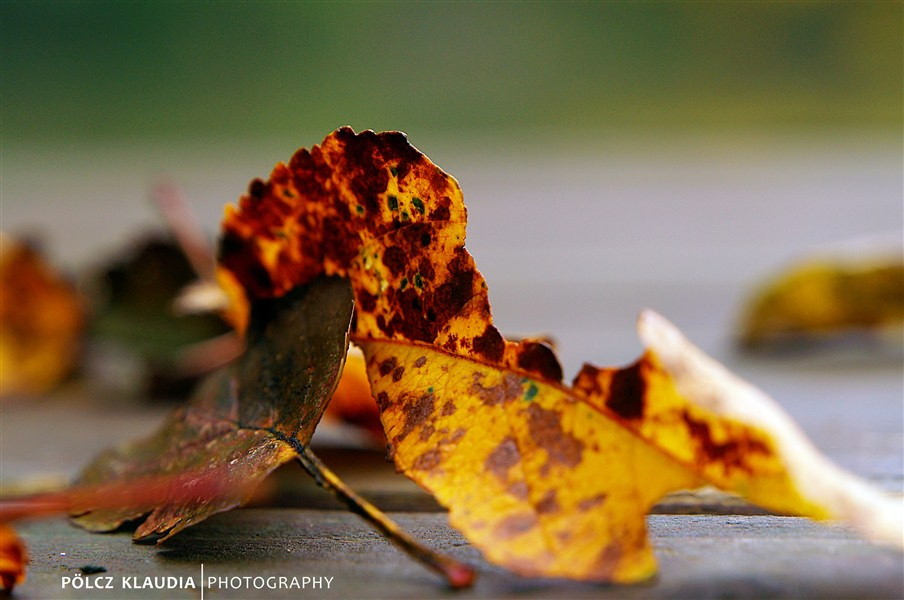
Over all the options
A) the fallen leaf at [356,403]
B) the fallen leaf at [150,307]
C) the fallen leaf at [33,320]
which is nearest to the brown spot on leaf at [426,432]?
the fallen leaf at [356,403]

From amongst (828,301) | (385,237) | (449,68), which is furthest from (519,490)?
(449,68)

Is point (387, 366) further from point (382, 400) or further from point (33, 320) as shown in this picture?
point (33, 320)

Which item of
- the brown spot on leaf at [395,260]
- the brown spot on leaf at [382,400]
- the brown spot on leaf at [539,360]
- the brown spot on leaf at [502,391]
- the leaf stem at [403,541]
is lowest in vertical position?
the leaf stem at [403,541]

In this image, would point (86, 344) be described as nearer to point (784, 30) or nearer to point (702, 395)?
point (702, 395)

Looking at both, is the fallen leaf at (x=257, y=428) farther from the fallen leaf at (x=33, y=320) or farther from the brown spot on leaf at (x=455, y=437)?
the fallen leaf at (x=33, y=320)

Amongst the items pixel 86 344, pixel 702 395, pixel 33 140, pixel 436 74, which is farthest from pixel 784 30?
pixel 702 395
